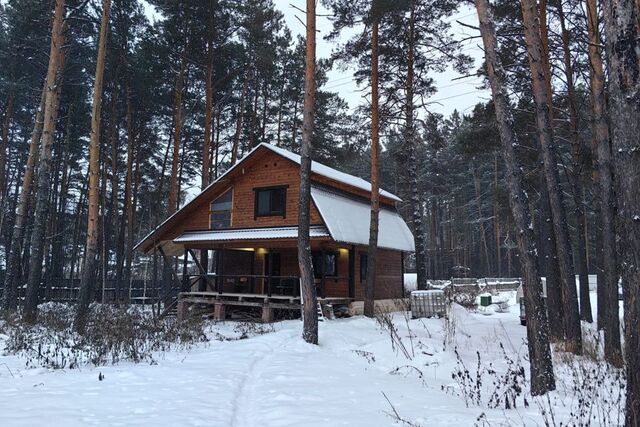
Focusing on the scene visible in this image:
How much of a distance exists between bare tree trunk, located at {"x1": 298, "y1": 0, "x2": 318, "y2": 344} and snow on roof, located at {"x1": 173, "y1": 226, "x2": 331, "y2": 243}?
14.5 ft

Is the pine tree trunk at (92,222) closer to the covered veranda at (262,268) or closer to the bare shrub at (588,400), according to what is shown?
the covered veranda at (262,268)

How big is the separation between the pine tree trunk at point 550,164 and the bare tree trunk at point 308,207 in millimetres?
5121

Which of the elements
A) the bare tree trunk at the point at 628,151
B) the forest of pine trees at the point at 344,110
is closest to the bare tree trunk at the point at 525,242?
the forest of pine trees at the point at 344,110

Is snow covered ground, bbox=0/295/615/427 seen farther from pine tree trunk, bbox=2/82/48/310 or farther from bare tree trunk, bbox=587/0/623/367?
pine tree trunk, bbox=2/82/48/310

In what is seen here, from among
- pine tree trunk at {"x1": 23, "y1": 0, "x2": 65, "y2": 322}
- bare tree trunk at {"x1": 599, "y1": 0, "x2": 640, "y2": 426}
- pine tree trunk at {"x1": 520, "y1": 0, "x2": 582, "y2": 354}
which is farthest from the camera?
pine tree trunk at {"x1": 23, "y1": 0, "x2": 65, "y2": 322}

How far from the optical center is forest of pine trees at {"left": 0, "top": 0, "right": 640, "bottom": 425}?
6.67 m

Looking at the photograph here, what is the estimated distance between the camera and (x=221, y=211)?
63.0 ft

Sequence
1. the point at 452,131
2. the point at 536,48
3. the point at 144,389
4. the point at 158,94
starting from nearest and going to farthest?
the point at 144,389, the point at 536,48, the point at 158,94, the point at 452,131

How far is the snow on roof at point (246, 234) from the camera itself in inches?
634

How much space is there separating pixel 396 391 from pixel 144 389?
11.3 ft

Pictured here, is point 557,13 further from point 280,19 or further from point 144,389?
point 280,19

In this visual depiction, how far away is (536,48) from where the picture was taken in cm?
881

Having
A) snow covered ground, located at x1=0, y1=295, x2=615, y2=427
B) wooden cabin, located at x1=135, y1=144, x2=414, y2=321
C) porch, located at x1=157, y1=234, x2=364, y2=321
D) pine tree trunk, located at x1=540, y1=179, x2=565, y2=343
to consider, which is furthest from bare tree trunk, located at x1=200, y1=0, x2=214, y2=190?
pine tree trunk, located at x1=540, y1=179, x2=565, y2=343

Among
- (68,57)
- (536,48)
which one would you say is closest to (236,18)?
(68,57)
